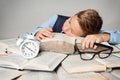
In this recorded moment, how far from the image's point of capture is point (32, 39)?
2.52 feet

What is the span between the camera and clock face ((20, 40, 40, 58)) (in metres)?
0.72

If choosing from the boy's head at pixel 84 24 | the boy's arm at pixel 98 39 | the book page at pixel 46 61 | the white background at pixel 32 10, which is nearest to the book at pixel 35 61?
the book page at pixel 46 61

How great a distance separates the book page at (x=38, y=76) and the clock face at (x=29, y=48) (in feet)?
0.26

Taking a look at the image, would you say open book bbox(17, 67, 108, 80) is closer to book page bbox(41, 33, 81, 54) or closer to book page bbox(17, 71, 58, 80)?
book page bbox(17, 71, 58, 80)

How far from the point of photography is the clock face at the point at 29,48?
0.72 meters

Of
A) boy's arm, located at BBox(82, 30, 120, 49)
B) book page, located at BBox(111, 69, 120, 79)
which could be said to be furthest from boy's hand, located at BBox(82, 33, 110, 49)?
book page, located at BBox(111, 69, 120, 79)

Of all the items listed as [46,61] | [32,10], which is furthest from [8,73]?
[32,10]

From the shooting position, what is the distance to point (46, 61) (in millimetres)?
670

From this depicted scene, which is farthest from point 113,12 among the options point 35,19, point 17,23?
point 17,23

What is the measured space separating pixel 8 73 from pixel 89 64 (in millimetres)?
249

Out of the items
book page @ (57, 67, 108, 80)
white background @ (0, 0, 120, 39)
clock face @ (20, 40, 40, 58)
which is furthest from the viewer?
white background @ (0, 0, 120, 39)

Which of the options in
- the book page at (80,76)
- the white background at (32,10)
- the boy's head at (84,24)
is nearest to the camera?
the book page at (80,76)

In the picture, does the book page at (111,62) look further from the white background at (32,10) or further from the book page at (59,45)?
the white background at (32,10)

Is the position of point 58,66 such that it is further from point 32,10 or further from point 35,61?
Result: point 32,10
